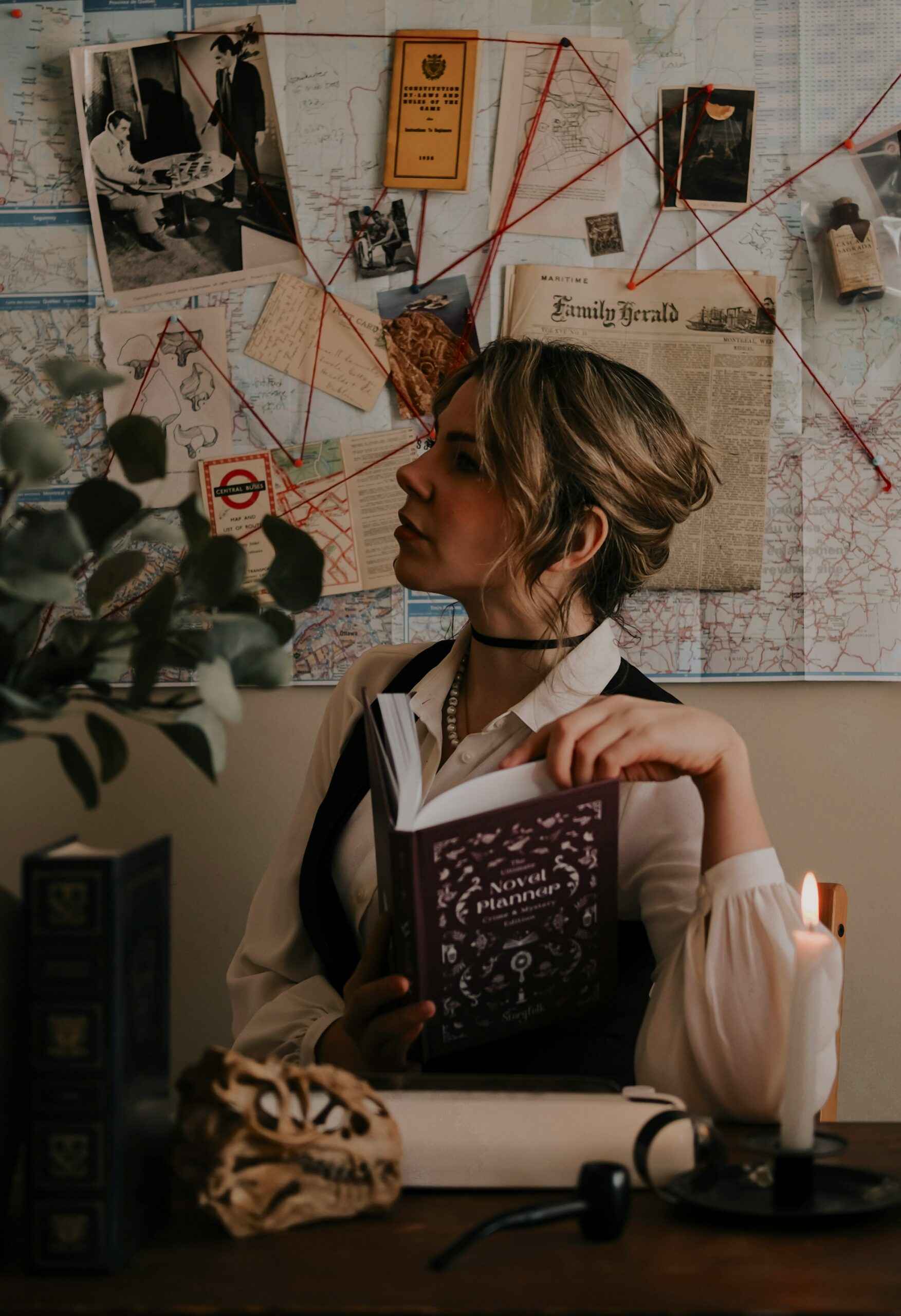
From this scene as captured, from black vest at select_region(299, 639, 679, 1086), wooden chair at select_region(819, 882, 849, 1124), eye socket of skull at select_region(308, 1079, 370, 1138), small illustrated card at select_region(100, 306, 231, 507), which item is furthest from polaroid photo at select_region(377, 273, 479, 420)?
eye socket of skull at select_region(308, 1079, 370, 1138)

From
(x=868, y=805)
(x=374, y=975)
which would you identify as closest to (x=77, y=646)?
(x=374, y=975)

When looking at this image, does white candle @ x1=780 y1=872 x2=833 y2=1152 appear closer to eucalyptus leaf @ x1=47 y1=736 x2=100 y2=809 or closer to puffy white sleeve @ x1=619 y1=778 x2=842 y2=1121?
puffy white sleeve @ x1=619 y1=778 x2=842 y2=1121

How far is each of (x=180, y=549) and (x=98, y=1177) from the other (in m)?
1.25

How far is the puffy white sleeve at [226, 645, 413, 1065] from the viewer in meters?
1.13

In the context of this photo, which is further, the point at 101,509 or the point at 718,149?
the point at 718,149

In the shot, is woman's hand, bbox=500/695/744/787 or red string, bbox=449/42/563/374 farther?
red string, bbox=449/42/563/374

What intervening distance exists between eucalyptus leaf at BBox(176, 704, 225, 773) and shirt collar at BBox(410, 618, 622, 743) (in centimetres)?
61

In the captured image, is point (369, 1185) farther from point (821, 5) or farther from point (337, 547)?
point (821, 5)

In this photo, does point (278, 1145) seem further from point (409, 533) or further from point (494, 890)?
point (409, 533)

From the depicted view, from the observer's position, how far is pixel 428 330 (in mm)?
1689

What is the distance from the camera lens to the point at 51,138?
5.58 feet

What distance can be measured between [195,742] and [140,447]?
153 mm

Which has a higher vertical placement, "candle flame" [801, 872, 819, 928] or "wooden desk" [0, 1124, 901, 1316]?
"candle flame" [801, 872, 819, 928]

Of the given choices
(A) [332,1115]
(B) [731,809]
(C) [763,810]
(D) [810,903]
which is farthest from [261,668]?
(C) [763,810]
